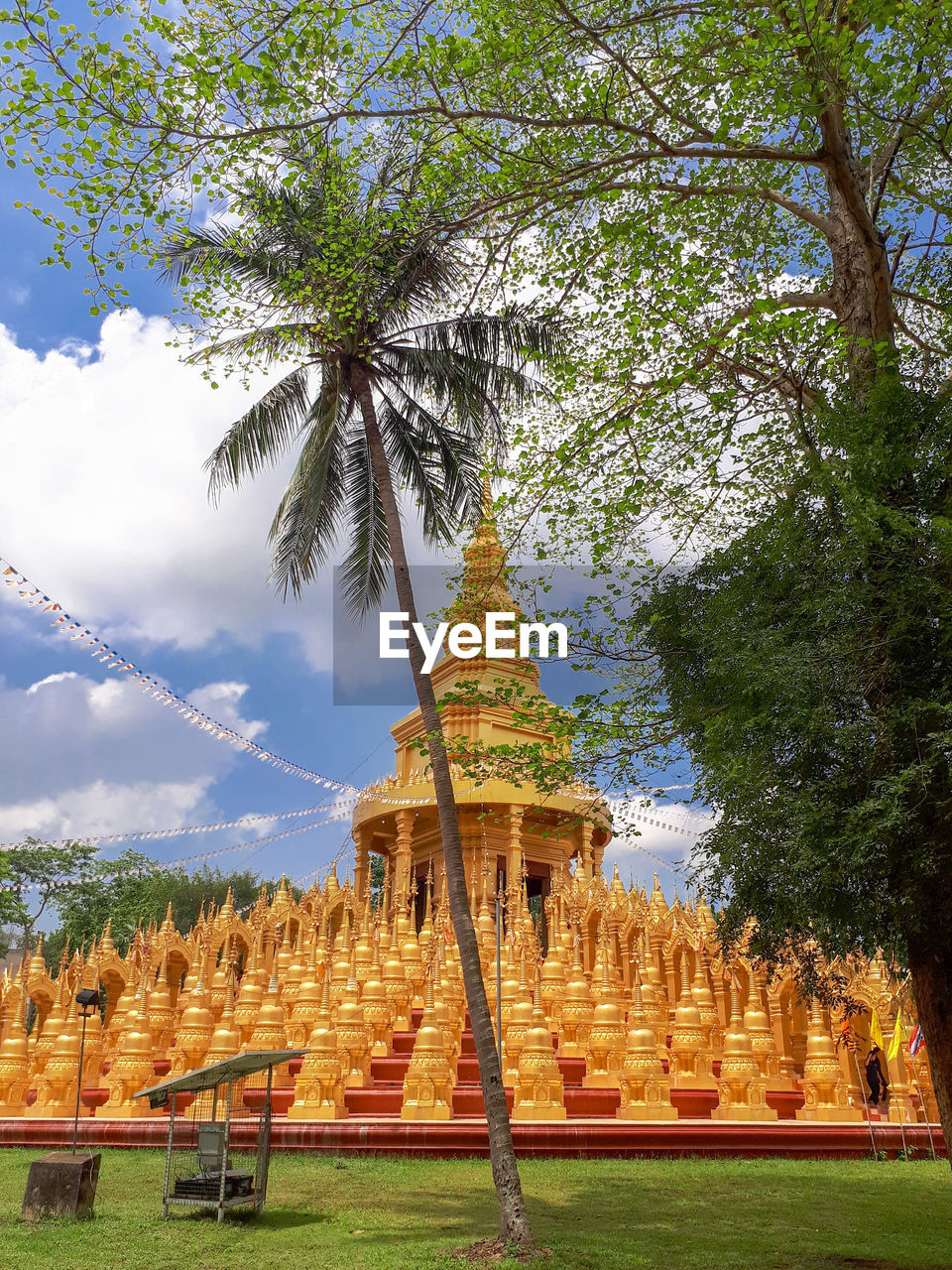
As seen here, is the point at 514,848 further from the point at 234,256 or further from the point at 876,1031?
the point at 234,256

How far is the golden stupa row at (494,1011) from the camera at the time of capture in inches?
505

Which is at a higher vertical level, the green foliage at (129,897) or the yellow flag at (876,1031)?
the green foliage at (129,897)

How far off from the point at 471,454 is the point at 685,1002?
8309mm

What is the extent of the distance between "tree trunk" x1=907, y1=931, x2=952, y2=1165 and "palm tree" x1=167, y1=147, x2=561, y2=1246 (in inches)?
190

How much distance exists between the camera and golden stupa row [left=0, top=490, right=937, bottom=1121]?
42.1ft

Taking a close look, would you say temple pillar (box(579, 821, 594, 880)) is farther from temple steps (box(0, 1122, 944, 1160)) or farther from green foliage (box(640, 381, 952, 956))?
green foliage (box(640, 381, 952, 956))

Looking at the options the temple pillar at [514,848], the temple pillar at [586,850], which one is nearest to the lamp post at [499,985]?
the temple pillar at [514,848]

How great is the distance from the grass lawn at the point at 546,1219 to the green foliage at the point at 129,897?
1225 inches

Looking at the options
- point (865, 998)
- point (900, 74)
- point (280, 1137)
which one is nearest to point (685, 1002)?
point (865, 998)

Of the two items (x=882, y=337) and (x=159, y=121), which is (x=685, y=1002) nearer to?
(x=882, y=337)

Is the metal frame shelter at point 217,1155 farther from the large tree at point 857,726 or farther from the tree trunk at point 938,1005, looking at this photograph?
the tree trunk at point 938,1005

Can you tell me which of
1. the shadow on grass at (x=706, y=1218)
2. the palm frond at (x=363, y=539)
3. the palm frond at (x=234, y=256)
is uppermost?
the palm frond at (x=234, y=256)

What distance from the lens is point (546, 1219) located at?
29.1 ft

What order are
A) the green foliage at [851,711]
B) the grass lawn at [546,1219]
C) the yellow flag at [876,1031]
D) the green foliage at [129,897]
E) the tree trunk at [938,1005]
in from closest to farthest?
the green foliage at [851,711], the grass lawn at [546,1219], the tree trunk at [938,1005], the yellow flag at [876,1031], the green foliage at [129,897]
